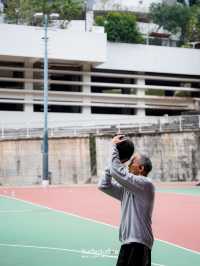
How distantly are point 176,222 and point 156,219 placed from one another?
80cm

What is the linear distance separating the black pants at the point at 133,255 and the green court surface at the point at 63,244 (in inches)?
160

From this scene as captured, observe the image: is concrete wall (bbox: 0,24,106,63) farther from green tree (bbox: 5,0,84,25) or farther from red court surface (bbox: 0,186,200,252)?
red court surface (bbox: 0,186,200,252)

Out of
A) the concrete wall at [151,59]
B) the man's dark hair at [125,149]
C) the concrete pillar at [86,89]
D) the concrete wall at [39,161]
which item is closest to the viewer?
the man's dark hair at [125,149]

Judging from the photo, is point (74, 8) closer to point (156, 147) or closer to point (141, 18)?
point (156, 147)

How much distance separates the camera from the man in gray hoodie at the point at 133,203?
506 cm

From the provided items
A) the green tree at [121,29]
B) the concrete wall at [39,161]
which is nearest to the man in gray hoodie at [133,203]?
the concrete wall at [39,161]

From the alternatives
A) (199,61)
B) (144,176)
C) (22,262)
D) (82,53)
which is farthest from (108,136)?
(144,176)

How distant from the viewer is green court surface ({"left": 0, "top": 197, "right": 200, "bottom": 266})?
30.9ft

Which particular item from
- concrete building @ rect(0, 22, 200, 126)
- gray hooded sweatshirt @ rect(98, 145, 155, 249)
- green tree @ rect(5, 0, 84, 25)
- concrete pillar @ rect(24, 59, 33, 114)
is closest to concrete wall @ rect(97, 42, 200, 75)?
concrete building @ rect(0, 22, 200, 126)

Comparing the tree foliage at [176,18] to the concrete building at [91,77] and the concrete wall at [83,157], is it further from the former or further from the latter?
the concrete wall at [83,157]

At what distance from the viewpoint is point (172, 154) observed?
3794cm

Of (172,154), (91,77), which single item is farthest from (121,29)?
(172,154)

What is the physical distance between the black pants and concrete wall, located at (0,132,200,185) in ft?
107

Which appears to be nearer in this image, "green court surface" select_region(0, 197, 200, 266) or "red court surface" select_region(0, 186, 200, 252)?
"green court surface" select_region(0, 197, 200, 266)
